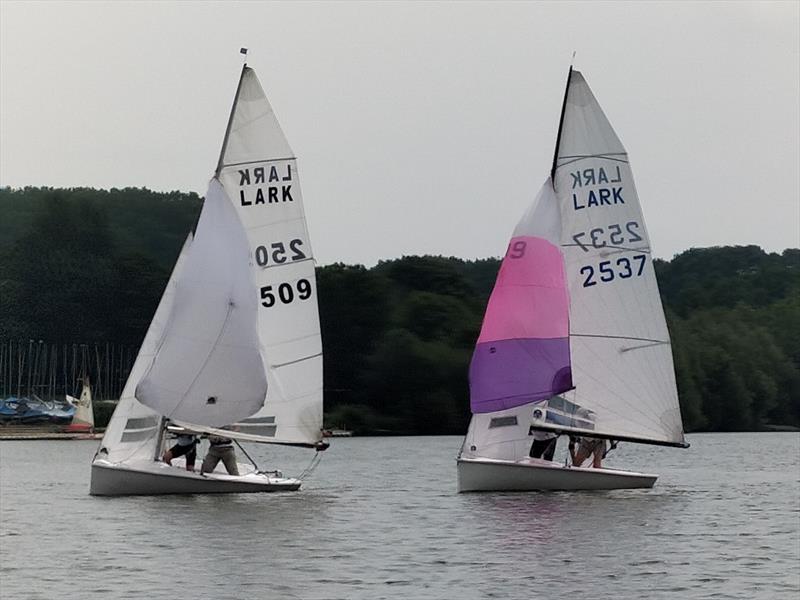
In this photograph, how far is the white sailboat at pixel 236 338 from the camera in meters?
34.8

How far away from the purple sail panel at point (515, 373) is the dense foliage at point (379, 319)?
131ft

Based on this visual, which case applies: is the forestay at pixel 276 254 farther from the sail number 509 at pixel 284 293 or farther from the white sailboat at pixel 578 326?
the white sailboat at pixel 578 326

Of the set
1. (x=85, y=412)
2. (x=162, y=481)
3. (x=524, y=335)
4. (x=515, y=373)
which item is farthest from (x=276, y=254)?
(x=85, y=412)

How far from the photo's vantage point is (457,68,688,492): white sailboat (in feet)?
120

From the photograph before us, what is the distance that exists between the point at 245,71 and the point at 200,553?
→ 42.7 feet

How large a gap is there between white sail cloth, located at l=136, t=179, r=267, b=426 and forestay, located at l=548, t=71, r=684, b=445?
23.2ft

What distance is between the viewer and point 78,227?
105312 millimetres

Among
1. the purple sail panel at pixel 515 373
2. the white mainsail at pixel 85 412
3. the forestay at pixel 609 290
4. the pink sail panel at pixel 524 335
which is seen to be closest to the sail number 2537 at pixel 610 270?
the forestay at pixel 609 290

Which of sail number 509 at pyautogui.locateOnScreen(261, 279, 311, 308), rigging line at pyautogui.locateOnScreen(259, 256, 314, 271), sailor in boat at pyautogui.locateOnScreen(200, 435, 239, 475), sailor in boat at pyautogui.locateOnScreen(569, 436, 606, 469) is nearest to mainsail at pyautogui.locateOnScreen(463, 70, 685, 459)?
sailor in boat at pyautogui.locateOnScreen(569, 436, 606, 469)

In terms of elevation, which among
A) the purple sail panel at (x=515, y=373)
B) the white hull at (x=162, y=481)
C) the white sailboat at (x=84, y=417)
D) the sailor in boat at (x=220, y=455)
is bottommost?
the white hull at (x=162, y=481)

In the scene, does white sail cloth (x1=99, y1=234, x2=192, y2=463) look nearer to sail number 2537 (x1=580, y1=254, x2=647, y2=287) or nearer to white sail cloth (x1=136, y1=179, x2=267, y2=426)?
white sail cloth (x1=136, y1=179, x2=267, y2=426)

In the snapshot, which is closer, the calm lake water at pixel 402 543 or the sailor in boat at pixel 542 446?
the calm lake water at pixel 402 543

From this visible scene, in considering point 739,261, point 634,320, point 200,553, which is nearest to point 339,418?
point 634,320

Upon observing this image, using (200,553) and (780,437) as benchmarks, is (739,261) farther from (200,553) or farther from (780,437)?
(200,553)
